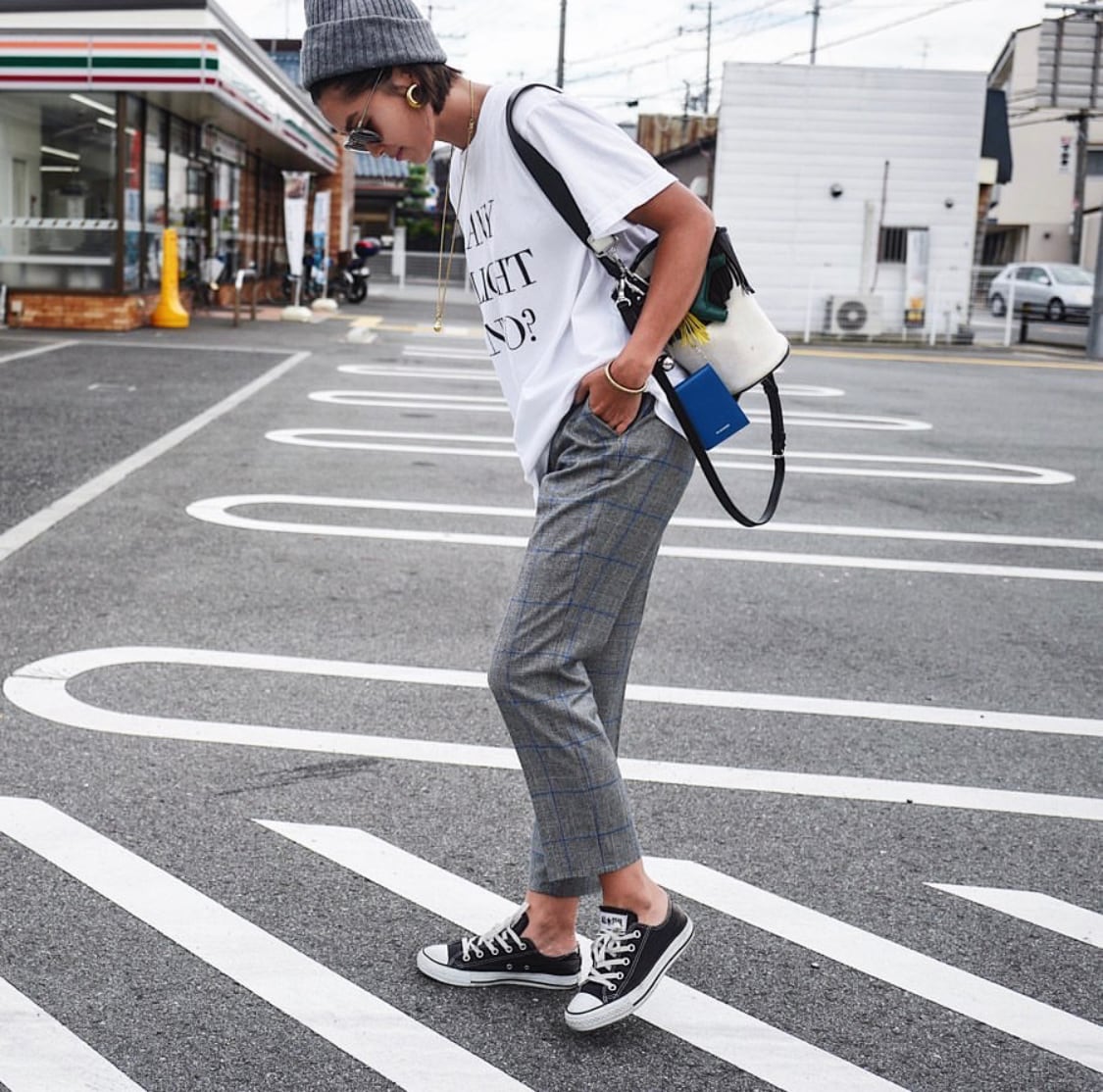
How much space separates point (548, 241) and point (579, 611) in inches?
23.7

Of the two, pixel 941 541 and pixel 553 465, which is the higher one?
pixel 553 465

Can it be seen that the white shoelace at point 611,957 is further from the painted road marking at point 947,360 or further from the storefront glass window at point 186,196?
the storefront glass window at point 186,196

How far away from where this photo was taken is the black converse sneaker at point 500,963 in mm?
2428

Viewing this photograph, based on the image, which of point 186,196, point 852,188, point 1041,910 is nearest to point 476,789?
point 1041,910

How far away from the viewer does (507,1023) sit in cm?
232

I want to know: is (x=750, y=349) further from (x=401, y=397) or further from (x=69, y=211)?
(x=69, y=211)

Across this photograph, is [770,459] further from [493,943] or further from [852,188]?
[852,188]

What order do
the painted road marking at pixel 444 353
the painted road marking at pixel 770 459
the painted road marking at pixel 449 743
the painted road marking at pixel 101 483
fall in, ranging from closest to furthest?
1. the painted road marking at pixel 449 743
2. the painted road marking at pixel 101 483
3. the painted road marking at pixel 770 459
4. the painted road marking at pixel 444 353

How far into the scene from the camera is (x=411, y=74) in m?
2.15

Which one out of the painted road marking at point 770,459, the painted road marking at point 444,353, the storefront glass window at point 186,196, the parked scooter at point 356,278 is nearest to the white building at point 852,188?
the parked scooter at point 356,278

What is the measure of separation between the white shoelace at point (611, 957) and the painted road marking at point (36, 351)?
37.7 ft

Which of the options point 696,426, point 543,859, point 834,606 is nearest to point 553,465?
point 696,426

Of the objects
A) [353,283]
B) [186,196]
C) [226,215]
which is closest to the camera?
[186,196]

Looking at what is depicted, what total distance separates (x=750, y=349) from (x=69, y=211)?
16121 millimetres
